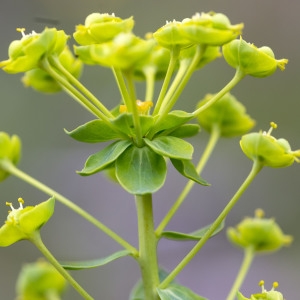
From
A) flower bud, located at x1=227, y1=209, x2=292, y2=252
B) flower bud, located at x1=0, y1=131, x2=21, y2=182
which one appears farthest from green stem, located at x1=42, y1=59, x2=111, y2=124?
flower bud, located at x1=227, y1=209, x2=292, y2=252

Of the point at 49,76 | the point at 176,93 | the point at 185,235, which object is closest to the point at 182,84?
the point at 176,93

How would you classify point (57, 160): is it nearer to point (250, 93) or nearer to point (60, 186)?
point (60, 186)

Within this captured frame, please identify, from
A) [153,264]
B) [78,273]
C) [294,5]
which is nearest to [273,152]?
[153,264]

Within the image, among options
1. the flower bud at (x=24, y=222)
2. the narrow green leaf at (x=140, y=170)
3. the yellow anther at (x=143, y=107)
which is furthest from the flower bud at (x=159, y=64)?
the flower bud at (x=24, y=222)

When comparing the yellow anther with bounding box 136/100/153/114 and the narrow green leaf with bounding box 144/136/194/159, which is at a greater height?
the yellow anther with bounding box 136/100/153/114

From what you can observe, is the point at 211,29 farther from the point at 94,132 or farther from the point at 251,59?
the point at 94,132

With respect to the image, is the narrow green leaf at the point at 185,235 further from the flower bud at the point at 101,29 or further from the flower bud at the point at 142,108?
the flower bud at the point at 101,29

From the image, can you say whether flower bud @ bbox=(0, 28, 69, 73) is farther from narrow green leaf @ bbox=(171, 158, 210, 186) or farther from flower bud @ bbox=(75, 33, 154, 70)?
narrow green leaf @ bbox=(171, 158, 210, 186)
